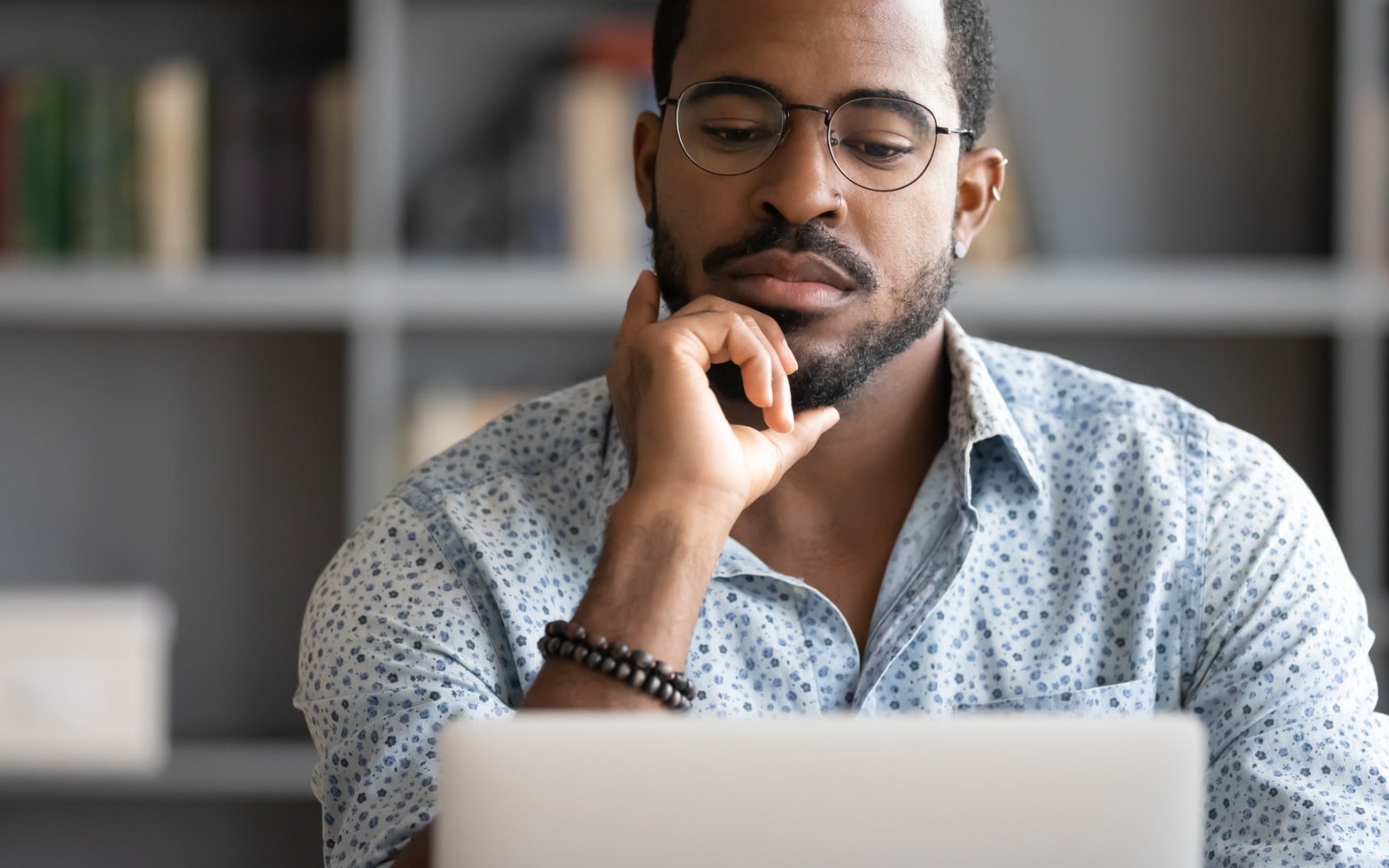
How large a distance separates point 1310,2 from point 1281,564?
5.53 feet

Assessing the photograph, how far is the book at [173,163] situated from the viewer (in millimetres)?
2357

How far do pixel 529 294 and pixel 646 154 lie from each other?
930 millimetres

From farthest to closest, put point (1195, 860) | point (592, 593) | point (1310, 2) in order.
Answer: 1. point (1310, 2)
2. point (592, 593)
3. point (1195, 860)

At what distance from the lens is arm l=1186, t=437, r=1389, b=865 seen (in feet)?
3.58

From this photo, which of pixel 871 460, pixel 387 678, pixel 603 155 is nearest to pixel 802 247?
pixel 871 460

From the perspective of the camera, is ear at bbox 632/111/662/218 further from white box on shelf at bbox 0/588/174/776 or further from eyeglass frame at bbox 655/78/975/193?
white box on shelf at bbox 0/588/174/776

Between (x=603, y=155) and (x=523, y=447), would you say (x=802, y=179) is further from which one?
(x=603, y=155)

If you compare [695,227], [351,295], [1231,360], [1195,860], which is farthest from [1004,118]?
[1195,860]

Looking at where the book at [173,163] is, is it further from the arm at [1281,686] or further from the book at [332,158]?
the arm at [1281,686]

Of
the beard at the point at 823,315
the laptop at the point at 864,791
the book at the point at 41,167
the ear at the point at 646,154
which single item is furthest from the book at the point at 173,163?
the laptop at the point at 864,791

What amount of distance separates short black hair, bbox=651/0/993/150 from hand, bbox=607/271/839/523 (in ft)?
0.89

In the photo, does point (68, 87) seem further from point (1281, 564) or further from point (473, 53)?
point (1281, 564)

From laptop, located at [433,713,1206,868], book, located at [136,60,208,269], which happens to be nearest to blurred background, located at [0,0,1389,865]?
book, located at [136,60,208,269]

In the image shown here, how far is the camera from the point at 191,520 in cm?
263
